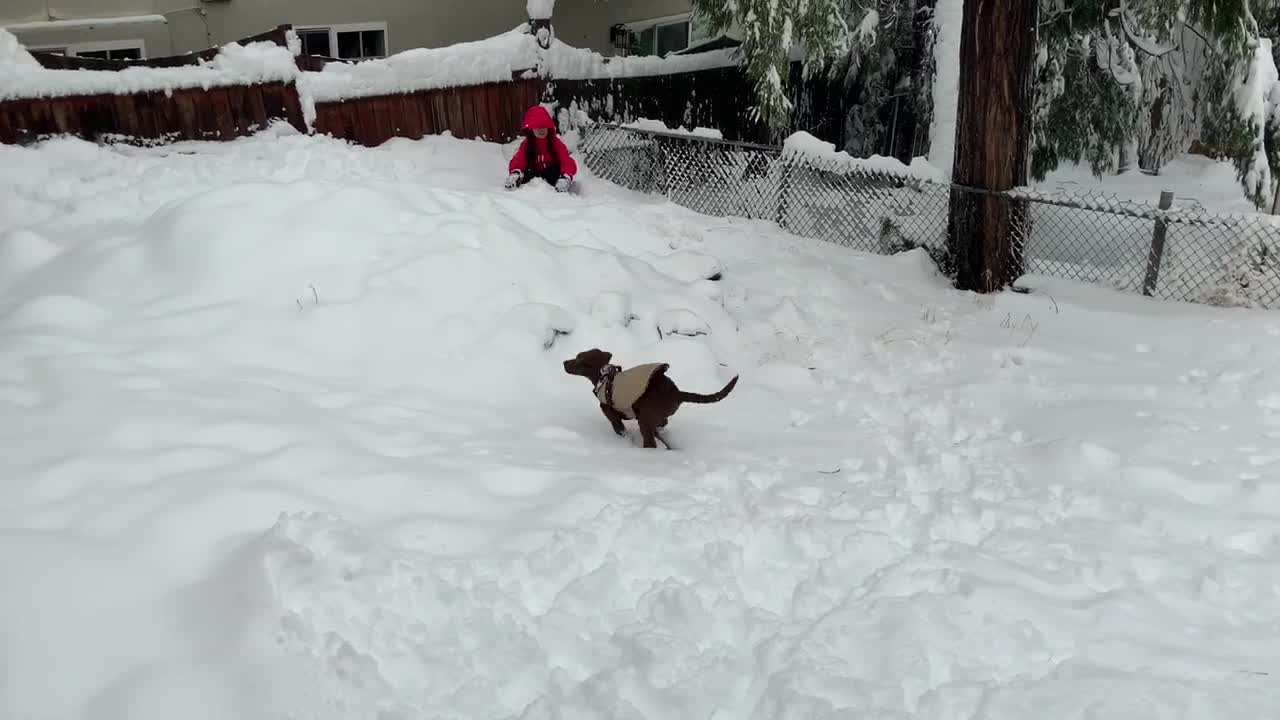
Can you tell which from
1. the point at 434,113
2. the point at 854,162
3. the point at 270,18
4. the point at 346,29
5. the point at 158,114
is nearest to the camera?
the point at 854,162

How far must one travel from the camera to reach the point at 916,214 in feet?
26.9

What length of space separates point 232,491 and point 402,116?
818 cm

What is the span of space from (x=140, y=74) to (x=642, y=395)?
7345 mm

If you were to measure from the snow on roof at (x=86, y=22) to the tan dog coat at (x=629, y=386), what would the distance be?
11.3 metres

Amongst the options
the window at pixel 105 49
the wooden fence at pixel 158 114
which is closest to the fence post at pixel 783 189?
the wooden fence at pixel 158 114

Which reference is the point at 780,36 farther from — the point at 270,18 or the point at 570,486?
the point at 270,18

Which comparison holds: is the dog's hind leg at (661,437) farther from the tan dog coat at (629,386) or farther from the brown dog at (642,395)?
the tan dog coat at (629,386)

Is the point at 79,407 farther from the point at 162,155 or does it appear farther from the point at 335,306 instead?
the point at 162,155

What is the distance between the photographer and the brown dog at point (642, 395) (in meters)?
4.31

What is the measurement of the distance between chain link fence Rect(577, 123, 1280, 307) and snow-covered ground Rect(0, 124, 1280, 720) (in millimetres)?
479

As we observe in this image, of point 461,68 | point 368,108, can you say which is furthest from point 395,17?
A: point 368,108

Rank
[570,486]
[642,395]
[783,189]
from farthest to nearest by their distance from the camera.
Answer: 1. [783,189]
2. [642,395]
3. [570,486]

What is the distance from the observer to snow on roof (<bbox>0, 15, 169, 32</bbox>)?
1207 cm

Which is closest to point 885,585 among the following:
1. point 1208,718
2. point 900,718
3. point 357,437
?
point 900,718
